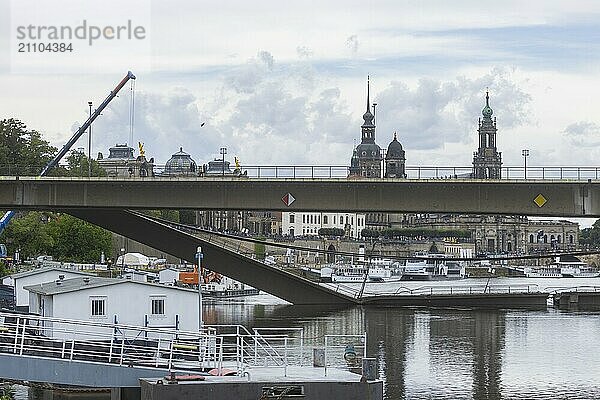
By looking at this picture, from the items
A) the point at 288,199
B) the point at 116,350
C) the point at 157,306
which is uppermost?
the point at 288,199

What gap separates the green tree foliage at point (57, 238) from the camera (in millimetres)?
110125

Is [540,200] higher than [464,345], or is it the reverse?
[540,200]

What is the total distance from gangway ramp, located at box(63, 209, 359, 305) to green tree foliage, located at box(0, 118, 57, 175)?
38.4 meters

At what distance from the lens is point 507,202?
71.9 metres

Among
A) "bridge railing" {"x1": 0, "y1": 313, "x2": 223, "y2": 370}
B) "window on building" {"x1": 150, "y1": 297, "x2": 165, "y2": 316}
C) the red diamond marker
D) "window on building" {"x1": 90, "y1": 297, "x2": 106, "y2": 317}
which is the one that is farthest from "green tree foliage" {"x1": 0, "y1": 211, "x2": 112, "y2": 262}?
"bridge railing" {"x1": 0, "y1": 313, "x2": 223, "y2": 370}

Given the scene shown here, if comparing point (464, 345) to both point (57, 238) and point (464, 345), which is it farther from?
point (57, 238)

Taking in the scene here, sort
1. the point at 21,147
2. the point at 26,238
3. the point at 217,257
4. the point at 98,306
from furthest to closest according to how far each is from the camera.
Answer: the point at 21,147 < the point at 26,238 < the point at 217,257 < the point at 98,306

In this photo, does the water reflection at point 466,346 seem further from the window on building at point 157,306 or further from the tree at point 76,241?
the tree at point 76,241

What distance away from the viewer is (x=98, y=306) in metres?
52.7

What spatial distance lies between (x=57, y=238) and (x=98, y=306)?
6763 cm

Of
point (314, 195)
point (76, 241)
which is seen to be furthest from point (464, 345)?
point (76, 241)

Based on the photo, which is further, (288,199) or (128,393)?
(288,199)

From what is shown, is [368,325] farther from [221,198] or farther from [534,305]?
[534,305]

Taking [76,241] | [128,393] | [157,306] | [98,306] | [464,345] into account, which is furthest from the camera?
[76,241]
